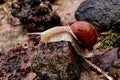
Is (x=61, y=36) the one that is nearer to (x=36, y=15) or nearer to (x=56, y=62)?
(x=56, y=62)

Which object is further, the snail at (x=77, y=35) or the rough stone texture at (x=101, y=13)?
the rough stone texture at (x=101, y=13)

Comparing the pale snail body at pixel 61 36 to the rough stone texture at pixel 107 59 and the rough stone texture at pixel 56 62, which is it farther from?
the rough stone texture at pixel 107 59

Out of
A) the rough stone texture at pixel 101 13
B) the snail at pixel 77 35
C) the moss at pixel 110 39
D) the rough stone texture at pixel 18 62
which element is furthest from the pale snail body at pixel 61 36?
the rough stone texture at pixel 101 13

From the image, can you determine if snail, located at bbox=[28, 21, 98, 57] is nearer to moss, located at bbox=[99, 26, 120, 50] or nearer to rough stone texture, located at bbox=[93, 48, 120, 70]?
rough stone texture, located at bbox=[93, 48, 120, 70]

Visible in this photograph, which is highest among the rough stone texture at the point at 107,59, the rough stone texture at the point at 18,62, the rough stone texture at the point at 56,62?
the rough stone texture at the point at 56,62

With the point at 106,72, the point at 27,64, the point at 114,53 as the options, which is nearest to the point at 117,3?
the point at 114,53

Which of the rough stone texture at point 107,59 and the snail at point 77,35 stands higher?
the snail at point 77,35
